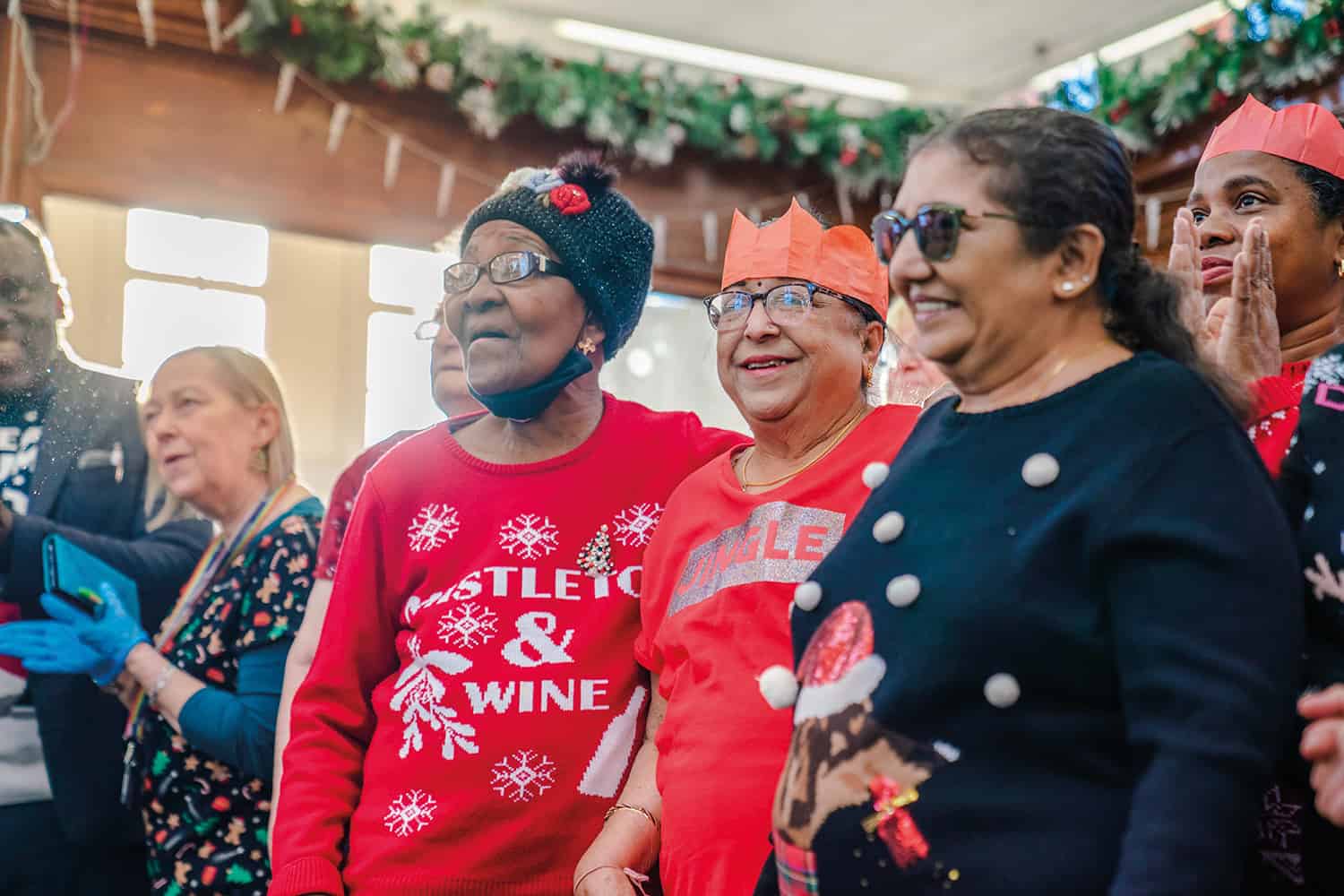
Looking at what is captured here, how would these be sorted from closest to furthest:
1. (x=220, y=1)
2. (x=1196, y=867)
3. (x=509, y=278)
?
(x=1196, y=867) → (x=509, y=278) → (x=220, y=1)

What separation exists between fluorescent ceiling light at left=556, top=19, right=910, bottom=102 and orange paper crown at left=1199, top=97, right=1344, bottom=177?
198 inches

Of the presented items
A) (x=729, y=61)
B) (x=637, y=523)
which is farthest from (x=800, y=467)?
(x=729, y=61)

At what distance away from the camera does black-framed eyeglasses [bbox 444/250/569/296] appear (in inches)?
73.0

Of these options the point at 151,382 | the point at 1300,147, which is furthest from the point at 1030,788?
→ the point at 151,382

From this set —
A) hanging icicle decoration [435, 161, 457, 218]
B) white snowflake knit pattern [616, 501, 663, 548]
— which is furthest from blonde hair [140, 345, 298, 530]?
hanging icicle decoration [435, 161, 457, 218]

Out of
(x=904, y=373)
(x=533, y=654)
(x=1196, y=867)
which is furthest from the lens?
(x=904, y=373)

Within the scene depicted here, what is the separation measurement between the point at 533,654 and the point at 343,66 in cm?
392

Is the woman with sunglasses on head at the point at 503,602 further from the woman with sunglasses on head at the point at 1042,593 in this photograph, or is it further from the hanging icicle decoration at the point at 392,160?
the hanging icicle decoration at the point at 392,160

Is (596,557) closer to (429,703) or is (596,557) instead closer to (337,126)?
(429,703)

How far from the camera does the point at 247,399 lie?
8.84ft

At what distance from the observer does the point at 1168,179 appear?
214 inches

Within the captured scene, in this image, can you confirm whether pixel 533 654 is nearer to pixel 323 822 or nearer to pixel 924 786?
pixel 323 822

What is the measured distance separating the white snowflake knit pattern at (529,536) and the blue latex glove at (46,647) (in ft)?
3.44

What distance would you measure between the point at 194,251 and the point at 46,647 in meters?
5.83
